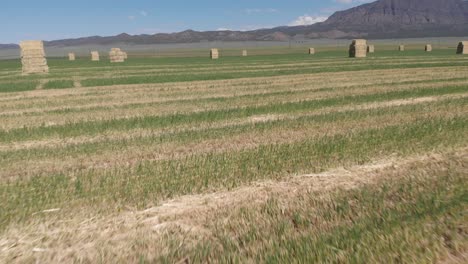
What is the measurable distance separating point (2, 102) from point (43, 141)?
24.5ft

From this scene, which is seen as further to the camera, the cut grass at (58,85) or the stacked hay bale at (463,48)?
the stacked hay bale at (463,48)

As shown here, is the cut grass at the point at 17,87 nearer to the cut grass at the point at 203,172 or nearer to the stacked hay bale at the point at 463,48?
the cut grass at the point at 203,172

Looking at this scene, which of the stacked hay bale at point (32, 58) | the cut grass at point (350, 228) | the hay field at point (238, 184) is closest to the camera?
the cut grass at point (350, 228)

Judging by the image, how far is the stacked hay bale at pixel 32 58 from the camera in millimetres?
28125

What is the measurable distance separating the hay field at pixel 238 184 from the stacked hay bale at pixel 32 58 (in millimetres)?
18494

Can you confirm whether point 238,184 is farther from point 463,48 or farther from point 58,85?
point 463,48

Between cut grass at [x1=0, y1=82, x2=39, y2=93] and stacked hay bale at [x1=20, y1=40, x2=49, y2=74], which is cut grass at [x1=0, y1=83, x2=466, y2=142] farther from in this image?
stacked hay bale at [x1=20, y1=40, x2=49, y2=74]

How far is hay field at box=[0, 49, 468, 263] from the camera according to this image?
3699mm

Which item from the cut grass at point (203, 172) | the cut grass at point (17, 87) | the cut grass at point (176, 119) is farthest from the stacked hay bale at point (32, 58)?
the cut grass at point (203, 172)

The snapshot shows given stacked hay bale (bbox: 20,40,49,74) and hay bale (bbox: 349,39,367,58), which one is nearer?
stacked hay bale (bbox: 20,40,49,74)

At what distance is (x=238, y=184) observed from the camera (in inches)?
215

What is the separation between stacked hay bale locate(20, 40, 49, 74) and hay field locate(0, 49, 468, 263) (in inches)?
728

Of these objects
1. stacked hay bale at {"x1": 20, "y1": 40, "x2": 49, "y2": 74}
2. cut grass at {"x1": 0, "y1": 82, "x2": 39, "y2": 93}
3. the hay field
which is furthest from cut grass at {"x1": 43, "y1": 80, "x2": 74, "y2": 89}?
stacked hay bale at {"x1": 20, "y1": 40, "x2": 49, "y2": 74}

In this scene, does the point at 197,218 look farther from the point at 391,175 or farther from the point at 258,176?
the point at 391,175
